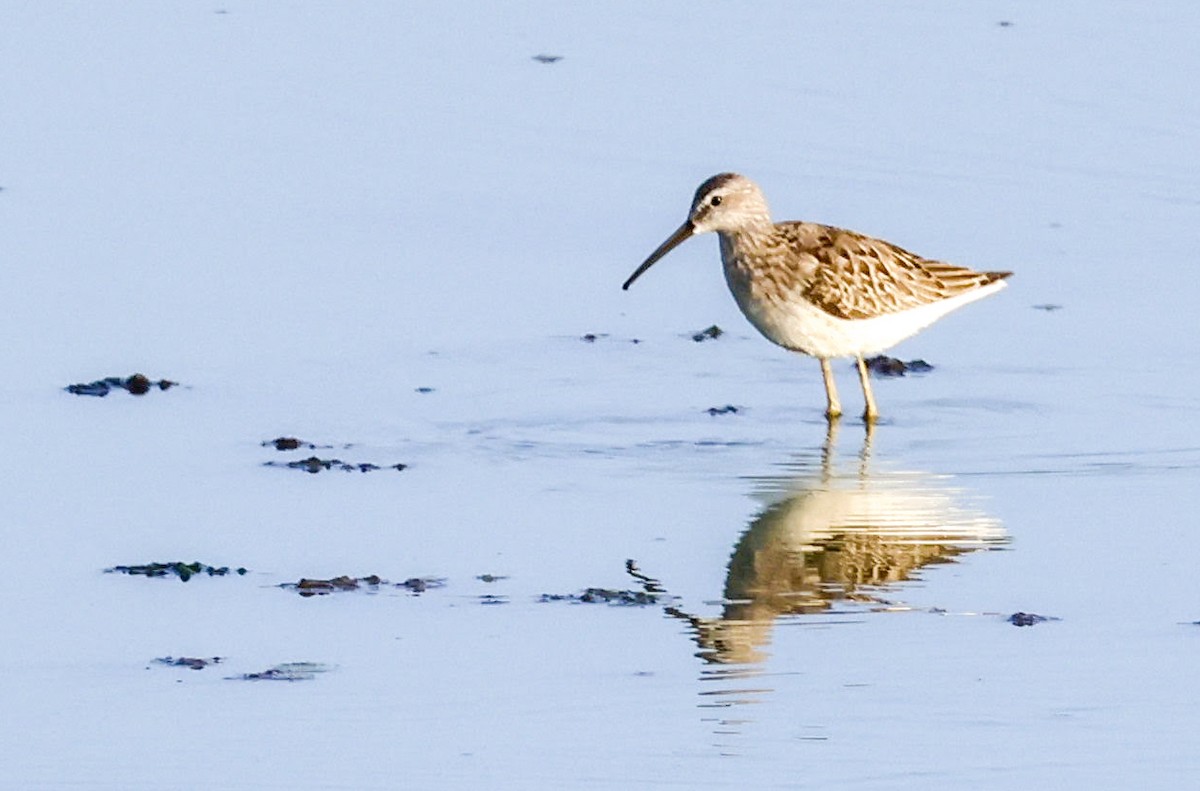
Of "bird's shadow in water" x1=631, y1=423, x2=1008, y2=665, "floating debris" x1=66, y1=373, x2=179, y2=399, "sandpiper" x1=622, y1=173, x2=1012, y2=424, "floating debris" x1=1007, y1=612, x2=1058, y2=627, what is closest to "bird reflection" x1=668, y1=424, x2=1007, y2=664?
"bird's shadow in water" x1=631, y1=423, x2=1008, y2=665

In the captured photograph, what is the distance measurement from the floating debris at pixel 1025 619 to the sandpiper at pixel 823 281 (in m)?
3.13

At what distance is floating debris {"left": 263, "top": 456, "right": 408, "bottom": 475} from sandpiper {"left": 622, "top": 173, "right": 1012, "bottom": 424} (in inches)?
97.4

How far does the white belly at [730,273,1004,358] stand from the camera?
491 inches

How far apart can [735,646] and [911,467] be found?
2642mm

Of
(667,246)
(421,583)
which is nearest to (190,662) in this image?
(421,583)

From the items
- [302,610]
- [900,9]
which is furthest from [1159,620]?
[900,9]

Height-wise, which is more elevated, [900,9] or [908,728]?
[900,9]

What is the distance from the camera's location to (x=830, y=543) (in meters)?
10.0

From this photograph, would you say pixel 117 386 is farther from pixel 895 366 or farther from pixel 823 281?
pixel 895 366

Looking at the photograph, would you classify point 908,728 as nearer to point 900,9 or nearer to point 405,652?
point 405,652

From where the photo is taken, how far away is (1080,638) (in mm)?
8844

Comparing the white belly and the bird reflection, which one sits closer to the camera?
the bird reflection

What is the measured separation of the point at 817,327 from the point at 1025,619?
3.62 metres

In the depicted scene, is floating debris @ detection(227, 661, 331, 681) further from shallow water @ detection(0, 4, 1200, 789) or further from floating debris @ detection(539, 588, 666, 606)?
floating debris @ detection(539, 588, 666, 606)
